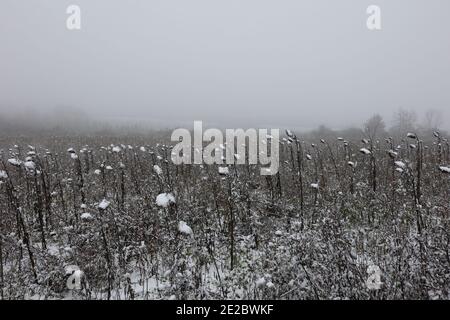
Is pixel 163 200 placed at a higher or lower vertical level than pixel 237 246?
higher

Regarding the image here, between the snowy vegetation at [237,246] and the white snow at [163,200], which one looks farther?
the white snow at [163,200]

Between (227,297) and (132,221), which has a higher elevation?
(132,221)

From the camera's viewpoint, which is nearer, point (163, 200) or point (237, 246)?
point (163, 200)

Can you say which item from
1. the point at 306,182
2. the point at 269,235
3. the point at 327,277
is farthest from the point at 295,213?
the point at 327,277

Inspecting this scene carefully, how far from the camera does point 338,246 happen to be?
5.22 m

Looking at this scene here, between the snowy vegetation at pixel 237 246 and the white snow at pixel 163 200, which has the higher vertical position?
the white snow at pixel 163 200

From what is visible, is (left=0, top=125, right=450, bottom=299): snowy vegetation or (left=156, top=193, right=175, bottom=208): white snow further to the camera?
(left=156, top=193, right=175, bottom=208): white snow

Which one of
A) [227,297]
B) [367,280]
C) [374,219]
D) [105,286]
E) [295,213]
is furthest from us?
[295,213]

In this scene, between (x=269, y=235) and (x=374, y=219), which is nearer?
(x=269, y=235)

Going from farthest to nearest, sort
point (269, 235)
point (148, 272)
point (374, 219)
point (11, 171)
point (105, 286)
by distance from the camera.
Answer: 1. point (11, 171)
2. point (374, 219)
3. point (269, 235)
4. point (148, 272)
5. point (105, 286)

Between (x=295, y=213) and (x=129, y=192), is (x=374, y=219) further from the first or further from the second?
(x=129, y=192)

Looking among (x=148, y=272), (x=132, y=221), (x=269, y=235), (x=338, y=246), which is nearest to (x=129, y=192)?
(x=132, y=221)

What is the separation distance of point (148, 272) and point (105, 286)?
2.50 feet

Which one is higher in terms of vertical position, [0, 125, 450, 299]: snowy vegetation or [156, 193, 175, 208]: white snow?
[156, 193, 175, 208]: white snow
